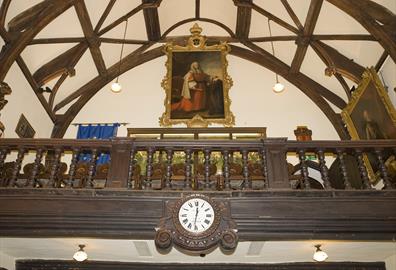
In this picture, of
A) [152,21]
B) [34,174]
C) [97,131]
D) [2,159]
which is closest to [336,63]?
[152,21]

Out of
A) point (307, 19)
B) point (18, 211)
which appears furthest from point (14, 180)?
point (307, 19)

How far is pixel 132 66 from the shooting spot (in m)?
10.2

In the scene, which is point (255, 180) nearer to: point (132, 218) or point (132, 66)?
point (132, 218)

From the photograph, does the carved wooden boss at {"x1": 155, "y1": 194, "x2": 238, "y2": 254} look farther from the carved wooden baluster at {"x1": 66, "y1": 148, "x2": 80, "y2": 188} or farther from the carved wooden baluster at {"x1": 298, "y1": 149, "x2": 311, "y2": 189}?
the carved wooden baluster at {"x1": 66, "y1": 148, "x2": 80, "y2": 188}

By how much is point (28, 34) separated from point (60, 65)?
1.43 metres

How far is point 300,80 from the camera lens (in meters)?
9.69

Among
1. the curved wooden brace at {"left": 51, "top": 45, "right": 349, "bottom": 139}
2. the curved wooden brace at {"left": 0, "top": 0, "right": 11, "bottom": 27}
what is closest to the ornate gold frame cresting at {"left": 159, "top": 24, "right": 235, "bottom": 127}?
the curved wooden brace at {"left": 51, "top": 45, "right": 349, "bottom": 139}

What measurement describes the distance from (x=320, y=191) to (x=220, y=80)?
17.1ft

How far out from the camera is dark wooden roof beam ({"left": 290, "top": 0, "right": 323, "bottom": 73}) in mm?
7695

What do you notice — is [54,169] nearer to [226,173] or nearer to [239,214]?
[226,173]

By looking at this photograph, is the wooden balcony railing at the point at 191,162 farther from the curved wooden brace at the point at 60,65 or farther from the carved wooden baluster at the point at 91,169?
the curved wooden brace at the point at 60,65

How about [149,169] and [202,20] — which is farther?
[202,20]

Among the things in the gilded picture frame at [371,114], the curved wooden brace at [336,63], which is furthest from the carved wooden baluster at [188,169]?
the curved wooden brace at [336,63]

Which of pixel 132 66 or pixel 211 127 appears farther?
pixel 132 66
